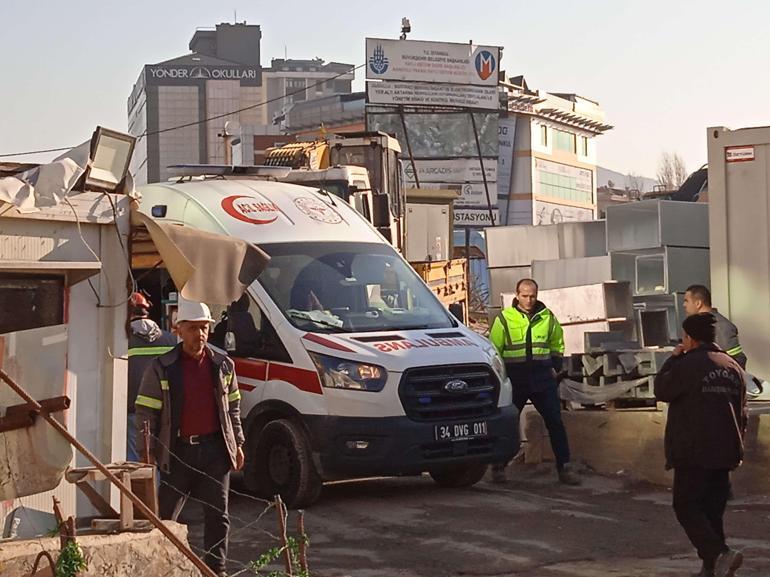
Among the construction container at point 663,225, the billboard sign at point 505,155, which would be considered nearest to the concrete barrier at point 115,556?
the construction container at point 663,225

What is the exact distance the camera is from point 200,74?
13925 centimetres

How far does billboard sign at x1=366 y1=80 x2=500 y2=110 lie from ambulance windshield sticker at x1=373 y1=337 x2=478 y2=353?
4391cm

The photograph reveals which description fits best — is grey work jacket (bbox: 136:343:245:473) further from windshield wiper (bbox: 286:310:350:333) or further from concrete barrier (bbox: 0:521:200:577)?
windshield wiper (bbox: 286:310:350:333)

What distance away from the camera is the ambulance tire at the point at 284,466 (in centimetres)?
1202

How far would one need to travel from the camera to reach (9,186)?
7.48m

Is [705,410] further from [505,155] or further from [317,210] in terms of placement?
[505,155]

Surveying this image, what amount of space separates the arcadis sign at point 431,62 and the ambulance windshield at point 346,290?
4355cm

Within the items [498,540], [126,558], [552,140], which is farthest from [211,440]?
[552,140]

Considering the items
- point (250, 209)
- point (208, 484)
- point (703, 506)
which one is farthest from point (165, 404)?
point (250, 209)

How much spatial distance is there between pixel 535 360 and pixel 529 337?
0.22 metres

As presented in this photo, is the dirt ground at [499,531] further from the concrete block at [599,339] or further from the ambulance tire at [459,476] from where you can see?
the concrete block at [599,339]

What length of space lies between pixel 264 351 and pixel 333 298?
792 mm

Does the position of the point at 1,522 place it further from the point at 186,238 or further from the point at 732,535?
the point at 732,535

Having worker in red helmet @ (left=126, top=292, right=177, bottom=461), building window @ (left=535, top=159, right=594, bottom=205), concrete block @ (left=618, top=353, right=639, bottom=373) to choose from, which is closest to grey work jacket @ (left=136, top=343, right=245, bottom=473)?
worker in red helmet @ (left=126, top=292, right=177, bottom=461)
